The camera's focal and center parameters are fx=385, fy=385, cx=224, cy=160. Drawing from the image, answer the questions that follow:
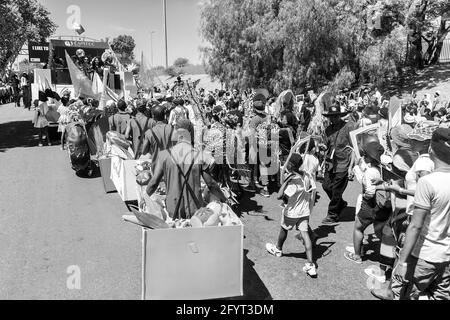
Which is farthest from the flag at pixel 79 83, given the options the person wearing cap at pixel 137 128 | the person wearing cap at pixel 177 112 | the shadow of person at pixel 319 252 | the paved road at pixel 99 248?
the shadow of person at pixel 319 252

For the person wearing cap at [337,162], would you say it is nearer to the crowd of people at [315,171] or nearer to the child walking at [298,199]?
the crowd of people at [315,171]

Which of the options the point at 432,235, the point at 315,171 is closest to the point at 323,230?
the point at 315,171

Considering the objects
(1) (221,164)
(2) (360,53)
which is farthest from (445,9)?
(1) (221,164)

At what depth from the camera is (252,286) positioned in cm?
448

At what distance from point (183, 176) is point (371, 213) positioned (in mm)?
2350

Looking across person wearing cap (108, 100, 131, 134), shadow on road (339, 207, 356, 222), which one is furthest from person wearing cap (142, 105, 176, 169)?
shadow on road (339, 207, 356, 222)

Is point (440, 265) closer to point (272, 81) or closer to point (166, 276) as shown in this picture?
point (166, 276)

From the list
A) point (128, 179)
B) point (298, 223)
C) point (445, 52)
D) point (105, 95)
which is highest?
point (445, 52)

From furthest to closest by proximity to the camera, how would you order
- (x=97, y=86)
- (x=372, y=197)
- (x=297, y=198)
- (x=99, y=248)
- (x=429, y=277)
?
(x=97, y=86)
(x=99, y=248)
(x=297, y=198)
(x=372, y=197)
(x=429, y=277)

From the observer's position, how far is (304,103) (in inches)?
418

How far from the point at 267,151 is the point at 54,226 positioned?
13.5ft

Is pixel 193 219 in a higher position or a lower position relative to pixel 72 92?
lower

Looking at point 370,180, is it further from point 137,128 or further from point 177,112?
point 177,112

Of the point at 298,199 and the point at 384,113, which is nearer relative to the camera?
the point at 298,199
